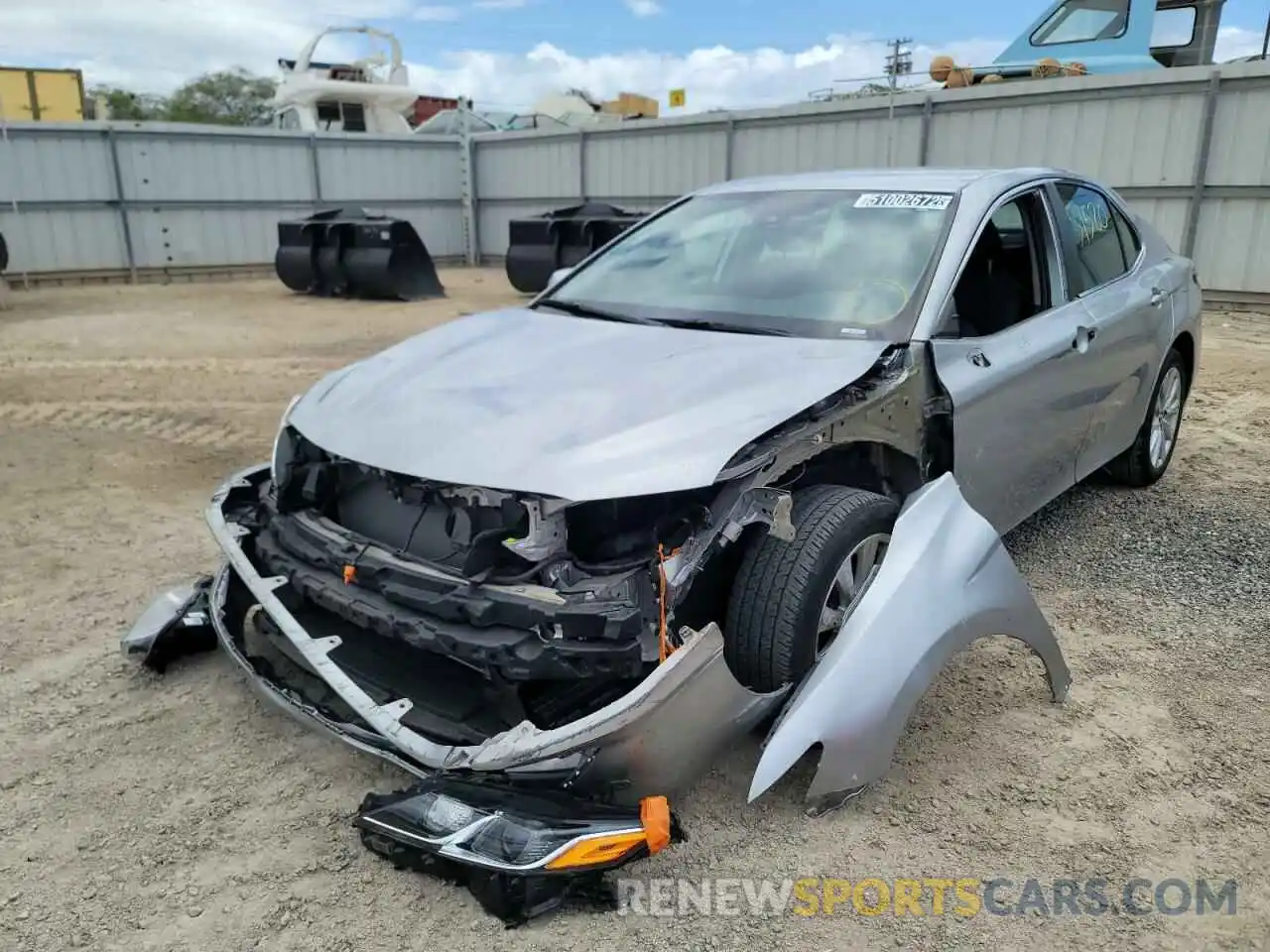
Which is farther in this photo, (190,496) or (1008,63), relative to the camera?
(1008,63)

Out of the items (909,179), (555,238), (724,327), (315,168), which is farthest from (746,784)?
(315,168)

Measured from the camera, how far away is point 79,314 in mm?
12336

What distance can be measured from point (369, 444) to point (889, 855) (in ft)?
5.70

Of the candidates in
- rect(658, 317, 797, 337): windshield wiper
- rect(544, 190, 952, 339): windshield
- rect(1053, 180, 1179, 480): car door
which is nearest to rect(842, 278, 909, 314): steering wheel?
rect(544, 190, 952, 339): windshield

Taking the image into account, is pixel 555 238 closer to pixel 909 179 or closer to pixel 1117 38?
pixel 1117 38

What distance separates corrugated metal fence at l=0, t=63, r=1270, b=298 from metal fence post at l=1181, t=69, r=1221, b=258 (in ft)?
0.07

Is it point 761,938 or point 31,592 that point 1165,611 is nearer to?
point 761,938

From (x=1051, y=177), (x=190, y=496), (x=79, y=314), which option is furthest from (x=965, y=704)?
(x=79, y=314)

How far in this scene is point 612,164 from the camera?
57.7 ft

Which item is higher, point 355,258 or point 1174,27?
point 1174,27

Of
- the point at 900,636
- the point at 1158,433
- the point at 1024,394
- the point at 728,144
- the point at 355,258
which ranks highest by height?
the point at 728,144

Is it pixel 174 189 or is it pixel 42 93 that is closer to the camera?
pixel 174 189

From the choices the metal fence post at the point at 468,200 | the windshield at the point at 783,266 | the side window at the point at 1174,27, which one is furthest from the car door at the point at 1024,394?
the metal fence post at the point at 468,200

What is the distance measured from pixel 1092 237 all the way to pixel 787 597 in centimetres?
265
